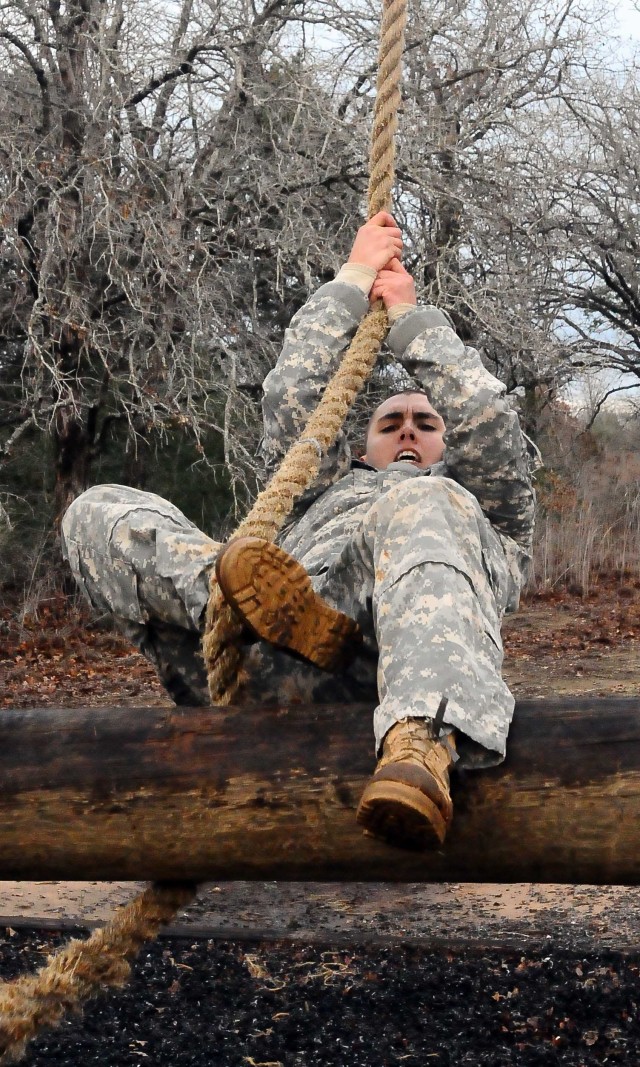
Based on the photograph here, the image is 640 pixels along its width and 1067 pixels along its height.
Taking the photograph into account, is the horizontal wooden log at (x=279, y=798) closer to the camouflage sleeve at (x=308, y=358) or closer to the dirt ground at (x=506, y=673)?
the camouflage sleeve at (x=308, y=358)

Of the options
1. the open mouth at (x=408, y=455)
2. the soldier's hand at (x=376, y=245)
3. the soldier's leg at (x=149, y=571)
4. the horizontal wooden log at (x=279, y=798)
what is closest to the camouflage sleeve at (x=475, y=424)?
the soldier's hand at (x=376, y=245)

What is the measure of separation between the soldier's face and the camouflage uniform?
14cm

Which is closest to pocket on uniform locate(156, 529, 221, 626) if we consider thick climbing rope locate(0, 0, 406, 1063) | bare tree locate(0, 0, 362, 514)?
thick climbing rope locate(0, 0, 406, 1063)

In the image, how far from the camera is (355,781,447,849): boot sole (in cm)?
127

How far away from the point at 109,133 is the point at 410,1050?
576 cm

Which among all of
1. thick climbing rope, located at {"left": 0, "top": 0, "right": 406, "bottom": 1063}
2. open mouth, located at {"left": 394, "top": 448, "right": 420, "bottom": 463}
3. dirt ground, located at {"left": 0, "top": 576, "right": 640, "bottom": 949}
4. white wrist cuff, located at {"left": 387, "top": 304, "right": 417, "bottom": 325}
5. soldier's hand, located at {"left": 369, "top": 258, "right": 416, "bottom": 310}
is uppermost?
soldier's hand, located at {"left": 369, "top": 258, "right": 416, "bottom": 310}

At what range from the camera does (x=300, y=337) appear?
239cm

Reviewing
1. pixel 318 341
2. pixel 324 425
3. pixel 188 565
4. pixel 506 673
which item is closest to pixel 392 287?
pixel 318 341

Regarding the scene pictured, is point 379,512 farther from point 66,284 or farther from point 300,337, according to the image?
point 66,284

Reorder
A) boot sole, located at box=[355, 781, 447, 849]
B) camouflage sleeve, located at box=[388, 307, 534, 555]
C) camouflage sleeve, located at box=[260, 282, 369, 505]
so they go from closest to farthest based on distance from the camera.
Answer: boot sole, located at box=[355, 781, 447, 849] < camouflage sleeve, located at box=[388, 307, 534, 555] < camouflage sleeve, located at box=[260, 282, 369, 505]

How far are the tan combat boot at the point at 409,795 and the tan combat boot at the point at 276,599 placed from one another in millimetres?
251

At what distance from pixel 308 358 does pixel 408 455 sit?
42 cm

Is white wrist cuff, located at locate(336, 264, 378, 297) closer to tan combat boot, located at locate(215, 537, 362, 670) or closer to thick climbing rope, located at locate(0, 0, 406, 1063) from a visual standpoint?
thick climbing rope, located at locate(0, 0, 406, 1063)

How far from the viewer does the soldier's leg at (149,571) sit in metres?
1.82
